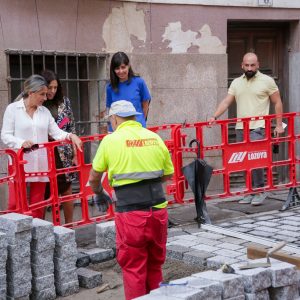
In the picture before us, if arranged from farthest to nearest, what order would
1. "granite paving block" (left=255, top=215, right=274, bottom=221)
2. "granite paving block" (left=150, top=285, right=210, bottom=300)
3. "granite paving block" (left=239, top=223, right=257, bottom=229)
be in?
"granite paving block" (left=255, top=215, right=274, bottom=221)
"granite paving block" (left=239, top=223, right=257, bottom=229)
"granite paving block" (left=150, top=285, right=210, bottom=300)

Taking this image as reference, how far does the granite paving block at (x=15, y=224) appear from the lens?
225 inches

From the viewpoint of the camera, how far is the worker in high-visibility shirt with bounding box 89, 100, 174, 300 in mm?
5188

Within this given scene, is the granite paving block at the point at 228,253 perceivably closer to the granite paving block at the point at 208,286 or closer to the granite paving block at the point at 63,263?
the granite paving block at the point at 63,263

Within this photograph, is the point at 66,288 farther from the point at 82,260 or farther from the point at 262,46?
the point at 262,46

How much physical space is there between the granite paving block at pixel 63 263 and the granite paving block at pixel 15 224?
A: 49cm

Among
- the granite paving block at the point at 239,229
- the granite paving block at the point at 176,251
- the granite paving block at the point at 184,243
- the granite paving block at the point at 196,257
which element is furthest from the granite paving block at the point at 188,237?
the granite paving block at the point at 196,257

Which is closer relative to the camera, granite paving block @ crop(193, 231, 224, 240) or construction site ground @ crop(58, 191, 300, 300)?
construction site ground @ crop(58, 191, 300, 300)

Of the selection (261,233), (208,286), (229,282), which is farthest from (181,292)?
(261,233)

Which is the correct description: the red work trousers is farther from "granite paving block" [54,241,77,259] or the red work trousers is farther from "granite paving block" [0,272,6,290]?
"granite paving block" [0,272,6,290]

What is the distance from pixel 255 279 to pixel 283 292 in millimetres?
362

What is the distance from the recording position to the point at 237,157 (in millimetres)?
8820

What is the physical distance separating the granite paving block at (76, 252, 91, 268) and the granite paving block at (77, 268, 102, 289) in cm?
39

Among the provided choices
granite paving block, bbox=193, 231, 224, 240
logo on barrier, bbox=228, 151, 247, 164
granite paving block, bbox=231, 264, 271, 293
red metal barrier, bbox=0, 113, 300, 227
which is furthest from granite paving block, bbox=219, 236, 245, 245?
granite paving block, bbox=231, 264, 271, 293

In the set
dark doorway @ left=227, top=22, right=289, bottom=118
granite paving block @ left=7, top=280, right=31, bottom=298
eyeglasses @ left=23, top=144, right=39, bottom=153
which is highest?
dark doorway @ left=227, top=22, right=289, bottom=118
